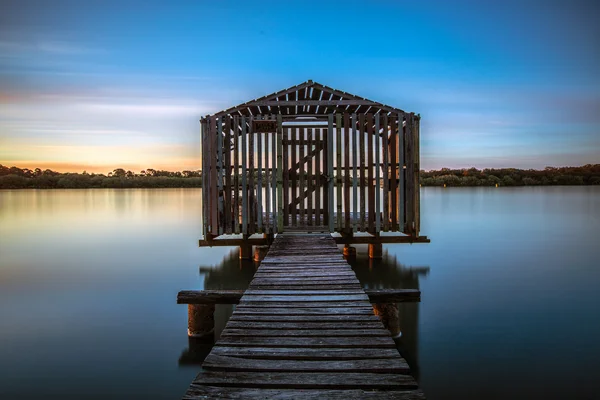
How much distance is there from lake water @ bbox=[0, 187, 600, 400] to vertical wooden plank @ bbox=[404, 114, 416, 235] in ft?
7.53

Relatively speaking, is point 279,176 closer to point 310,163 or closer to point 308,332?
point 310,163

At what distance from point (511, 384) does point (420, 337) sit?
2.18 metres

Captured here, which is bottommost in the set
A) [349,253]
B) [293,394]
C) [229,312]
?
[229,312]

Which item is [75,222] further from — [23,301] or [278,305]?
→ [278,305]

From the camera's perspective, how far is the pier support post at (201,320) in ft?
24.8

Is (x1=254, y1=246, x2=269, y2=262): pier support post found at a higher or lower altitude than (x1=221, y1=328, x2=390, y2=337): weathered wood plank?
lower

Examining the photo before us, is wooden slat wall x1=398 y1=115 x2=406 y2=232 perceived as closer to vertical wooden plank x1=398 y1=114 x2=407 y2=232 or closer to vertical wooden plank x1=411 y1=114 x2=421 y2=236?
vertical wooden plank x1=398 y1=114 x2=407 y2=232

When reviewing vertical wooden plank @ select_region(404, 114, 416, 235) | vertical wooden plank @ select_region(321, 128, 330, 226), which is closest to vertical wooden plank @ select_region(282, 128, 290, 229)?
vertical wooden plank @ select_region(321, 128, 330, 226)

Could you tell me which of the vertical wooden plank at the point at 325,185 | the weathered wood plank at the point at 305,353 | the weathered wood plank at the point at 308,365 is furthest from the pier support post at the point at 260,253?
the weathered wood plank at the point at 308,365

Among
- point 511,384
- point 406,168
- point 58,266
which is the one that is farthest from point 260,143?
point 58,266

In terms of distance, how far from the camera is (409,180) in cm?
1098

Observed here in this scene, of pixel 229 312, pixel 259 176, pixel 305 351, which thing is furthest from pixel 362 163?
pixel 305 351

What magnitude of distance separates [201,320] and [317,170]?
5.47 metres

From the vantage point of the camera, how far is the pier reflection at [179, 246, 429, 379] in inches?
300
